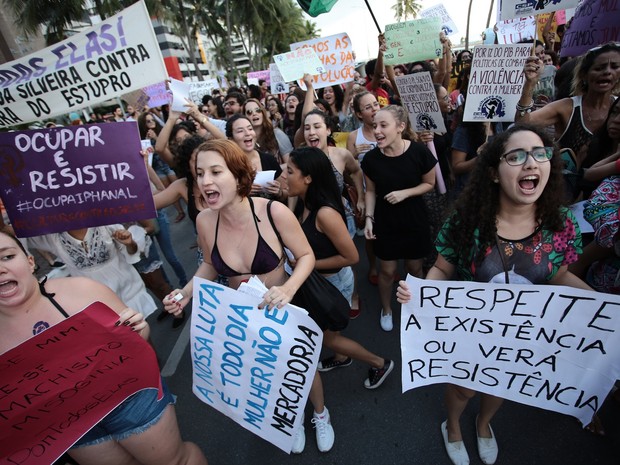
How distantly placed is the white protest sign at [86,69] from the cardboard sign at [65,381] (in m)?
2.26

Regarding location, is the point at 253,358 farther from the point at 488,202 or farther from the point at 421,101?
the point at 421,101

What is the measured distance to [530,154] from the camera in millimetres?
1499

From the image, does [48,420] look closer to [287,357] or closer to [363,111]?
[287,357]

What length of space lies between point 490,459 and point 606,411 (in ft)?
3.05

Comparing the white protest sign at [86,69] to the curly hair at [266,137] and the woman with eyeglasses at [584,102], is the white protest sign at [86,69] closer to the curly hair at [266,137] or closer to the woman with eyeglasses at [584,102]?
the curly hair at [266,137]

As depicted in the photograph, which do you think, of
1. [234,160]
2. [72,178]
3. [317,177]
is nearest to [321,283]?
[317,177]

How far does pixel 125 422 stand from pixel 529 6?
456 cm

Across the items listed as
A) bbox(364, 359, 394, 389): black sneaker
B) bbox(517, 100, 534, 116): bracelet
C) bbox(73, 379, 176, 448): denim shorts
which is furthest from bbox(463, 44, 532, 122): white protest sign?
bbox(73, 379, 176, 448): denim shorts

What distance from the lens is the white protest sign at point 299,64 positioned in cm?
464


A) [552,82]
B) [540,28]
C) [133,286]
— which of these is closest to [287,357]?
[133,286]

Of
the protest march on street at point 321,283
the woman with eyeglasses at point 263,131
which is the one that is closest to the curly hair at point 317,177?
the protest march on street at point 321,283

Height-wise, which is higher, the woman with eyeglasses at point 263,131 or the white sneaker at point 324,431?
the woman with eyeglasses at point 263,131

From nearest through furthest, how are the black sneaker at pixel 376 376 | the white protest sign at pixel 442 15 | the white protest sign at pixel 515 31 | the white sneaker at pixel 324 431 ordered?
the white sneaker at pixel 324 431, the black sneaker at pixel 376 376, the white protest sign at pixel 515 31, the white protest sign at pixel 442 15

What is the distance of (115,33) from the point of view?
274 centimetres
